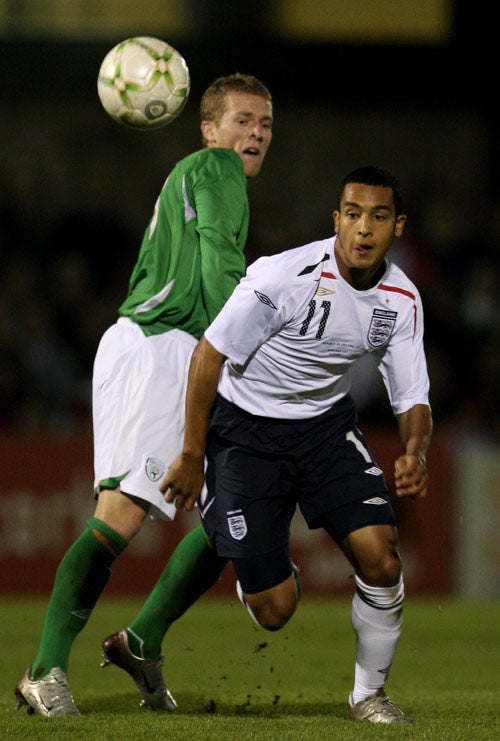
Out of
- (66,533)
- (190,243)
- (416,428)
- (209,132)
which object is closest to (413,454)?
(416,428)

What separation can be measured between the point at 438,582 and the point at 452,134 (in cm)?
605

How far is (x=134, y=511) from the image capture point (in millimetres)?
4926

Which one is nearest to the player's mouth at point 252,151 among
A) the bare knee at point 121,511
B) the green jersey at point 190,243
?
the green jersey at point 190,243

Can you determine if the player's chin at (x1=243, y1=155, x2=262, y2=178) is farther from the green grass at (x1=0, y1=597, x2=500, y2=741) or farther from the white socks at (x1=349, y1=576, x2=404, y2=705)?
the green grass at (x1=0, y1=597, x2=500, y2=741)

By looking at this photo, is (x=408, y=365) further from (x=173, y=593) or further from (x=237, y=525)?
(x=173, y=593)

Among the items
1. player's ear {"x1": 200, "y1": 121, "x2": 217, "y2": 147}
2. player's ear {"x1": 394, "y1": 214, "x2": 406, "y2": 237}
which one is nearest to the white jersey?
player's ear {"x1": 394, "y1": 214, "x2": 406, "y2": 237}

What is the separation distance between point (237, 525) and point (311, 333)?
0.72m

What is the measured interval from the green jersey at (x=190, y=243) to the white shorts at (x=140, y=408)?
0.09 metres

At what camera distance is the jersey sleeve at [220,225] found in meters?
4.93

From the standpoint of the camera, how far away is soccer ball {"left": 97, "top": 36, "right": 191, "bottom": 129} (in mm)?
5348

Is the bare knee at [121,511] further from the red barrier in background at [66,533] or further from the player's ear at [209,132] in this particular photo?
the red barrier in background at [66,533]

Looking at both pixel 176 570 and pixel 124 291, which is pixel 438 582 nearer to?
pixel 124 291

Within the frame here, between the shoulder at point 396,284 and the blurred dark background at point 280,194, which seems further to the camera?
the blurred dark background at point 280,194

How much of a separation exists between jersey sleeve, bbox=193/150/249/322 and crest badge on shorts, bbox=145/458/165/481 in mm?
557
